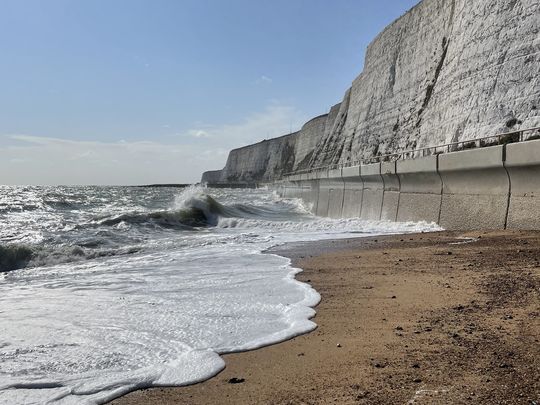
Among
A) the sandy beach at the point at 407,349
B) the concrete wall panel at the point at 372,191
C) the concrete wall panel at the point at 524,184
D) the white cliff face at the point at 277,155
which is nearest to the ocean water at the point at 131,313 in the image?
the sandy beach at the point at 407,349

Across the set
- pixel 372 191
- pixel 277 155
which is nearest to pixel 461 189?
pixel 372 191

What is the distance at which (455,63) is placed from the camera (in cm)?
2016

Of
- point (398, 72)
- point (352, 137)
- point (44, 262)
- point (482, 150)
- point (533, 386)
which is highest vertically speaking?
point (398, 72)

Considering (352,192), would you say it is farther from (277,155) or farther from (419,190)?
(277,155)

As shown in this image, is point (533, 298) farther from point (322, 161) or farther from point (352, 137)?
point (322, 161)

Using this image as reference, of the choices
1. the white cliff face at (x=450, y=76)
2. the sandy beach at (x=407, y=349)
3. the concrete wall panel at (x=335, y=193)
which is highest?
the white cliff face at (x=450, y=76)

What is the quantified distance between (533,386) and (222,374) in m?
2.15

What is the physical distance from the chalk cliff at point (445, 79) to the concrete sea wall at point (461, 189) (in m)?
2.87

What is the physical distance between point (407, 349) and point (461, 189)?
370 inches

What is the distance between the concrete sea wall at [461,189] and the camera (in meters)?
9.87

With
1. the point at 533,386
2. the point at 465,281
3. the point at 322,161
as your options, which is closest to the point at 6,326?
the point at 533,386

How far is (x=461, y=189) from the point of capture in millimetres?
12281

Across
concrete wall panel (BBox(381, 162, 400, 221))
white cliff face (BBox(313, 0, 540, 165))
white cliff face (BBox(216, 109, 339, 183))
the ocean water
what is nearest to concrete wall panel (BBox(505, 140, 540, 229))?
white cliff face (BBox(313, 0, 540, 165))

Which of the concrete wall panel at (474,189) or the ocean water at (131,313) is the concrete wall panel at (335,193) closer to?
the concrete wall panel at (474,189)
